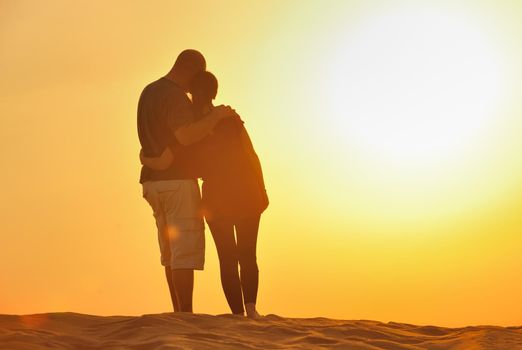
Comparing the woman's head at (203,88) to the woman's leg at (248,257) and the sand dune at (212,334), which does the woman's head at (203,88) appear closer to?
the woman's leg at (248,257)

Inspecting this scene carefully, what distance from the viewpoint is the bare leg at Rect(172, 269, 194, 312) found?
7.26 m

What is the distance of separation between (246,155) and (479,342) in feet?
8.14

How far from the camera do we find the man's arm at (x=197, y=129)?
717 cm

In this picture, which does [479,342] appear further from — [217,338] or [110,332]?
[110,332]

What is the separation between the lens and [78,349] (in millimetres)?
5559

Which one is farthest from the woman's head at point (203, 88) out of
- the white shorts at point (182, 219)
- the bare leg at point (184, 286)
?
the bare leg at point (184, 286)

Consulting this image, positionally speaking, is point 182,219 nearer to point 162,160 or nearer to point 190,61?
point 162,160

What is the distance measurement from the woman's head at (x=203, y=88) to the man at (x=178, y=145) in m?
0.06

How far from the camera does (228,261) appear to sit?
7289 millimetres

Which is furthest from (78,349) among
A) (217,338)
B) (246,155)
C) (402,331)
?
(402,331)

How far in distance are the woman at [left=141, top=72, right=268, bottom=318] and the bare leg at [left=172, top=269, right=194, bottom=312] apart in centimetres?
28

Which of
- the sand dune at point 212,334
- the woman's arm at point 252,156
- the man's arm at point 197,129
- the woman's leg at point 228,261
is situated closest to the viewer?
the sand dune at point 212,334

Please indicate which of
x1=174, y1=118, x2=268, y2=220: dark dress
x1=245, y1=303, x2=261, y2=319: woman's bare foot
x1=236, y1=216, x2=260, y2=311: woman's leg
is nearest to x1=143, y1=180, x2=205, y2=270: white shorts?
x1=174, y1=118, x2=268, y2=220: dark dress

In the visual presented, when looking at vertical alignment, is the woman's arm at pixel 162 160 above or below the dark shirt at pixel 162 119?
below
